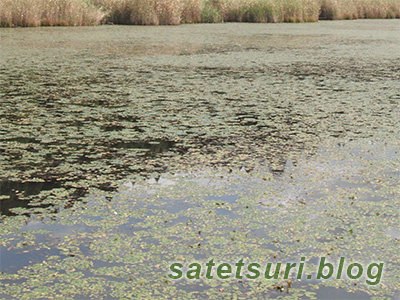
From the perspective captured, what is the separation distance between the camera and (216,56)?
30.5 ft

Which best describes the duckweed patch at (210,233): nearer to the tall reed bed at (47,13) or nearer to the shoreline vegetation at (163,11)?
the tall reed bed at (47,13)

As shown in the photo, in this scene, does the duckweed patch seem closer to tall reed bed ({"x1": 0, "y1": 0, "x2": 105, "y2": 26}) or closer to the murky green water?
the murky green water

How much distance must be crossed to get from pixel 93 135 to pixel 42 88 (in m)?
2.20

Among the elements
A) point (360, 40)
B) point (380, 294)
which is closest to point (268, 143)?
point (380, 294)

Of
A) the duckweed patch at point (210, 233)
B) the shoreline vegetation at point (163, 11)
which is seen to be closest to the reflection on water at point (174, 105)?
the duckweed patch at point (210, 233)

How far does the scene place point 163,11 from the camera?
1509cm

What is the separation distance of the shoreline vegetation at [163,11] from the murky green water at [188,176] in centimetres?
636

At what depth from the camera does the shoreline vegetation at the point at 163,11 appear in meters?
13.4

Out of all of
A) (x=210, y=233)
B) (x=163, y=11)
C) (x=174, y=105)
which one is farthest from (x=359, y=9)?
(x=210, y=233)

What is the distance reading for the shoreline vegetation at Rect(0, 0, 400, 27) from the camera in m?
13.4

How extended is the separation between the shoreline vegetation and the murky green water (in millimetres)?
6361

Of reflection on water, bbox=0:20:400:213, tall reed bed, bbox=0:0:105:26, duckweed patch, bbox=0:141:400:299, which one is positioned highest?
tall reed bed, bbox=0:0:105:26

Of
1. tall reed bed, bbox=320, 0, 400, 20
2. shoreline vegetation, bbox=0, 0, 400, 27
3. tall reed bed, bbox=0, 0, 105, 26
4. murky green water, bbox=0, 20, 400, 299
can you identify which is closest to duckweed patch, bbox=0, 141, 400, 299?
murky green water, bbox=0, 20, 400, 299

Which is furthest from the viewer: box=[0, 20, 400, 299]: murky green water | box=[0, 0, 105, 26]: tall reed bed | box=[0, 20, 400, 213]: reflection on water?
box=[0, 0, 105, 26]: tall reed bed
